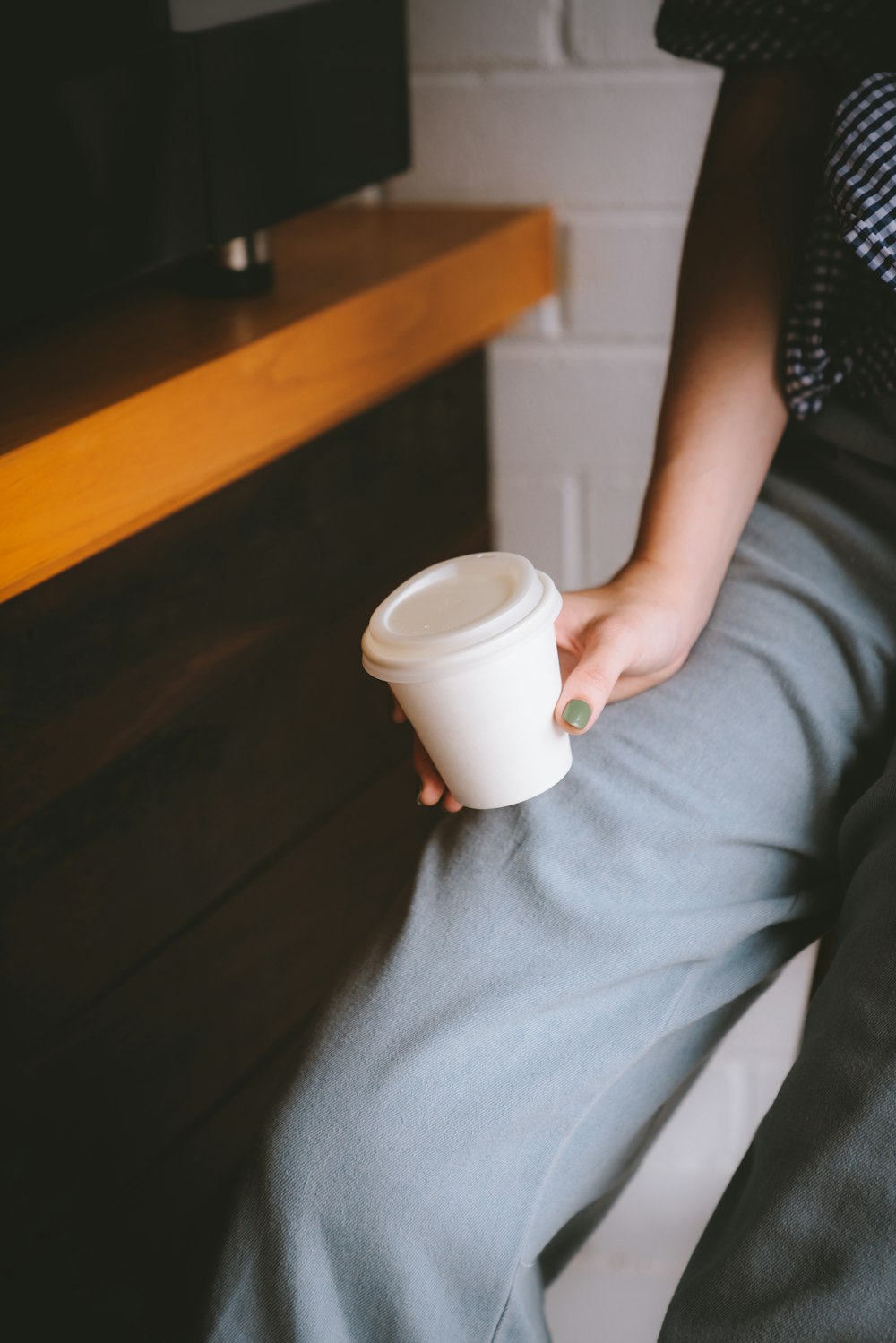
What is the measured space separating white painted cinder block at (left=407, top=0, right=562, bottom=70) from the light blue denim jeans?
621 mm

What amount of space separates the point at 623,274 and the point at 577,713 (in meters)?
0.75

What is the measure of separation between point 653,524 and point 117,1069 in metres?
0.49

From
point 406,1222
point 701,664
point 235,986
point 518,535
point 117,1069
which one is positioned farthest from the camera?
point 518,535

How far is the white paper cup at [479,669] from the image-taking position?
0.48m

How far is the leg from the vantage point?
0.43 m

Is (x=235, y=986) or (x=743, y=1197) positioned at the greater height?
(x=743, y=1197)

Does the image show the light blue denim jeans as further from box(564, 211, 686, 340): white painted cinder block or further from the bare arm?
box(564, 211, 686, 340): white painted cinder block

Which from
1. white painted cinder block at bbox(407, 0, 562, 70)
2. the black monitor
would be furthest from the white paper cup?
white painted cinder block at bbox(407, 0, 562, 70)

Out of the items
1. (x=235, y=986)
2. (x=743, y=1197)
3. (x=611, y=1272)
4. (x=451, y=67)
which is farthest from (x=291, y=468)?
(x=611, y=1272)

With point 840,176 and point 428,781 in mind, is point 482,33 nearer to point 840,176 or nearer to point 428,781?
point 840,176

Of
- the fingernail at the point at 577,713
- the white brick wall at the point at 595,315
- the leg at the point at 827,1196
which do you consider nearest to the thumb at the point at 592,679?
the fingernail at the point at 577,713

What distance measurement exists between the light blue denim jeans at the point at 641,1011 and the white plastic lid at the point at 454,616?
0.11m

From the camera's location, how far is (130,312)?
87 cm

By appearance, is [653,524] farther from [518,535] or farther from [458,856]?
[518,535]
